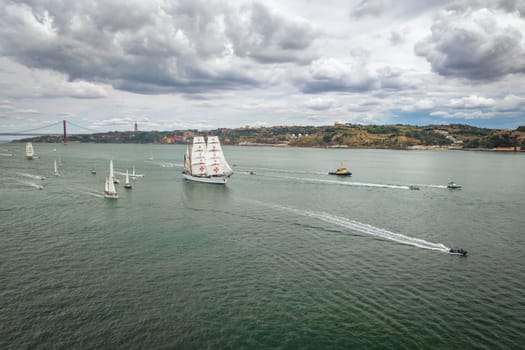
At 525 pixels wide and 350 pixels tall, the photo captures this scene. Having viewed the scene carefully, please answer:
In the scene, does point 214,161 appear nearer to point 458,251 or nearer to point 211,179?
point 211,179

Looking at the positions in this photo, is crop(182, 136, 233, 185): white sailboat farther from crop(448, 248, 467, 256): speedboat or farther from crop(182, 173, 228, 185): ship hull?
crop(448, 248, 467, 256): speedboat

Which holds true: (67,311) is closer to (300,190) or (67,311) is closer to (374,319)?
(374,319)

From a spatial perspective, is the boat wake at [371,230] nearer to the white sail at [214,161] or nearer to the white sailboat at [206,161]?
the white sail at [214,161]

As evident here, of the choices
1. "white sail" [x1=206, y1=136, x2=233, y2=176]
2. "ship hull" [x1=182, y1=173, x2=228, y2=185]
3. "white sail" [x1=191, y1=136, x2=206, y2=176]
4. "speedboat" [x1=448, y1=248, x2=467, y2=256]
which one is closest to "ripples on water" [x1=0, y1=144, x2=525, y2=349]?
"speedboat" [x1=448, y1=248, x2=467, y2=256]

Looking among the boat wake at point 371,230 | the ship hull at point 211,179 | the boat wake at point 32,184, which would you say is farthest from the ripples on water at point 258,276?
the ship hull at point 211,179

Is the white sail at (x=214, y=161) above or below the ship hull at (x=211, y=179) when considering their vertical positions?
above

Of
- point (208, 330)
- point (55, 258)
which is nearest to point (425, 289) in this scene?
point (208, 330)

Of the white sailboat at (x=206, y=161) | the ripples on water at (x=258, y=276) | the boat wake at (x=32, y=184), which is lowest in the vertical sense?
the ripples on water at (x=258, y=276)
